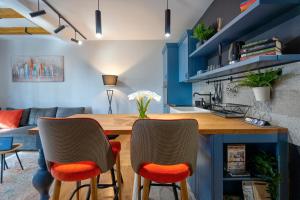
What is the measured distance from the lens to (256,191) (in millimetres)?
1408

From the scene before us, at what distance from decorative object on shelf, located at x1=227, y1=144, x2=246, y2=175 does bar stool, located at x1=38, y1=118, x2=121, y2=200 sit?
0.94m

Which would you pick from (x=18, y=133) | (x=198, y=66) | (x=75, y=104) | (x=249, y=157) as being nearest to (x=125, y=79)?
(x=75, y=104)

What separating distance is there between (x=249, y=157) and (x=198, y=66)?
81.2 inches

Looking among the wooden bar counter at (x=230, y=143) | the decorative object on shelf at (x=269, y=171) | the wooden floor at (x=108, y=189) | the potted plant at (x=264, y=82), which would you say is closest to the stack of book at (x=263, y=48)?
the potted plant at (x=264, y=82)

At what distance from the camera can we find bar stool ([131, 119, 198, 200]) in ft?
3.72

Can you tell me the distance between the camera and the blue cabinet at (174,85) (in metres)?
4.16

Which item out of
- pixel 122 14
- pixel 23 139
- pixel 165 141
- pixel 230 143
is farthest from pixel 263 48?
pixel 23 139

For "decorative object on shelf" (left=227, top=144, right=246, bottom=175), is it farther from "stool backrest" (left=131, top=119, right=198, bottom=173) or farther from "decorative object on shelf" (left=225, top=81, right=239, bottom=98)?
"decorative object on shelf" (left=225, top=81, right=239, bottom=98)

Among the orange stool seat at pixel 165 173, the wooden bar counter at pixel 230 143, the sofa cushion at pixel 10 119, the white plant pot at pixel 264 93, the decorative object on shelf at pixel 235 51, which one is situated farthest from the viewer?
the sofa cushion at pixel 10 119

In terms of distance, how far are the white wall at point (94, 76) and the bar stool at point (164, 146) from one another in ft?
12.2

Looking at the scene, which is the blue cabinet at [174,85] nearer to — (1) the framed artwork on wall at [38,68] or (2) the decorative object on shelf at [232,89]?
(2) the decorative object on shelf at [232,89]

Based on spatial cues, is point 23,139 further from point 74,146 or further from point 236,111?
point 236,111

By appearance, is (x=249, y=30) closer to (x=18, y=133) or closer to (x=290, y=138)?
(x=290, y=138)

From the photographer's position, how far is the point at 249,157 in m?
1.53
